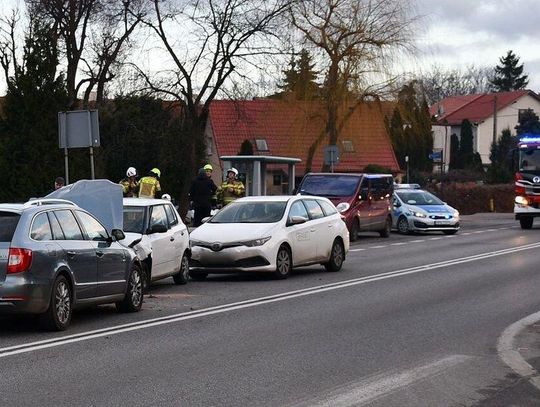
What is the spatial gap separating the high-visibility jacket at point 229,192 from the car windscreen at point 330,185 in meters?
6.70

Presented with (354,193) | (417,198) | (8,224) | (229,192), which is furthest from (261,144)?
(8,224)

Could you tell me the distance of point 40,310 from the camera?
40.7ft

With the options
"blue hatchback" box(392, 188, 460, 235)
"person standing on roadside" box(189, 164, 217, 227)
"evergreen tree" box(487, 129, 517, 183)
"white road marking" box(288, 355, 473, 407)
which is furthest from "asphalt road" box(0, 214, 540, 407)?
"evergreen tree" box(487, 129, 517, 183)

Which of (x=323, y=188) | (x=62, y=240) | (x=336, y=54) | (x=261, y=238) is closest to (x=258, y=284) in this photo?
(x=261, y=238)

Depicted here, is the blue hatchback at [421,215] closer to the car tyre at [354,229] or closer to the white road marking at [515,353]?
the car tyre at [354,229]

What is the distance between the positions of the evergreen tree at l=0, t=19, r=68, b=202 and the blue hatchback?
10.4 meters

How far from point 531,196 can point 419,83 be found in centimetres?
1007

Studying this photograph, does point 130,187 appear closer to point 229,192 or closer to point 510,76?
point 229,192

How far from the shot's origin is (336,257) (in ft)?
71.8

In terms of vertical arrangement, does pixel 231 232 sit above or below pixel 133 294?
above

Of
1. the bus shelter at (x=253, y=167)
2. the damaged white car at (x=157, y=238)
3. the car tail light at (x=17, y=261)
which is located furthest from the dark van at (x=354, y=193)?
the car tail light at (x=17, y=261)

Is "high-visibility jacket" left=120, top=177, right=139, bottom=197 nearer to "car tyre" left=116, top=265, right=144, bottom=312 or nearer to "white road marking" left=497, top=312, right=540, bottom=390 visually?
"car tyre" left=116, top=265, right=144, bottom=312

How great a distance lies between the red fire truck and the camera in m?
37.8

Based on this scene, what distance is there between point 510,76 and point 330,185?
331 ft
